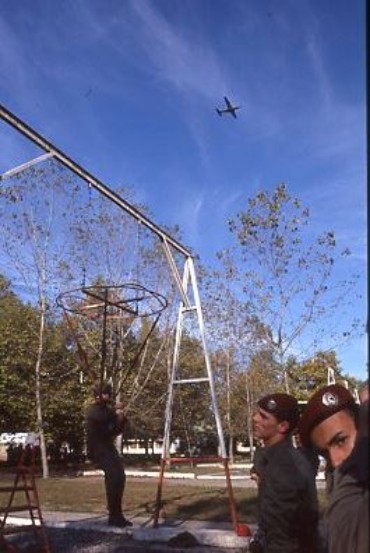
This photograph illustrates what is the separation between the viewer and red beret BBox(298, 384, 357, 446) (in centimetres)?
212

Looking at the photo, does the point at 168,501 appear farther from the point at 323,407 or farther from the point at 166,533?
the point at 323,407

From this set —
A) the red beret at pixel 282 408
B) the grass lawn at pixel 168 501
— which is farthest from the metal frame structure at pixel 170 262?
the red beret at pixel 282 408

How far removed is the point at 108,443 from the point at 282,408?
7.17 m

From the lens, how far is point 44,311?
27562mm

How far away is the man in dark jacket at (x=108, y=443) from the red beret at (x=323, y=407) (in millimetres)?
7754

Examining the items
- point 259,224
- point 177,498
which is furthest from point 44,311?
point 177,498

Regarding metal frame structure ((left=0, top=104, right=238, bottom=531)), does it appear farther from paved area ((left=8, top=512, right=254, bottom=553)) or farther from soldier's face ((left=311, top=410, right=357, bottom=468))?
soldier's face ((left=311, top=410, right=357, bottom=468))

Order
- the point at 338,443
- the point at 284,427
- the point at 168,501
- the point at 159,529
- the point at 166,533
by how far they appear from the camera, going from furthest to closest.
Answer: the point at 168,501 < the point at 159,529 < the point at 166,533 < the point at 284,427 < the point at 338,443

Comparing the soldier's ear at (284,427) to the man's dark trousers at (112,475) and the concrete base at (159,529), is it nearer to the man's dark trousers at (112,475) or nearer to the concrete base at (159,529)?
the concrete base at (159,529)

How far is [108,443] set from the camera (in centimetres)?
1009

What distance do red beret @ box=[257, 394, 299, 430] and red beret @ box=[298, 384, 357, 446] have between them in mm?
1128

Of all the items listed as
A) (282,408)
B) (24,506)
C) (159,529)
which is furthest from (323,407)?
(159,529)

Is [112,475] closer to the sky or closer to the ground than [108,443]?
closer to the ground

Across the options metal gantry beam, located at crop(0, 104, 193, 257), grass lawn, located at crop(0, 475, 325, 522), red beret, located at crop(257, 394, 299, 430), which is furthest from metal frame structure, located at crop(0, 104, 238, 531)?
red beret, located at crop(257, 394, 299, 430)
